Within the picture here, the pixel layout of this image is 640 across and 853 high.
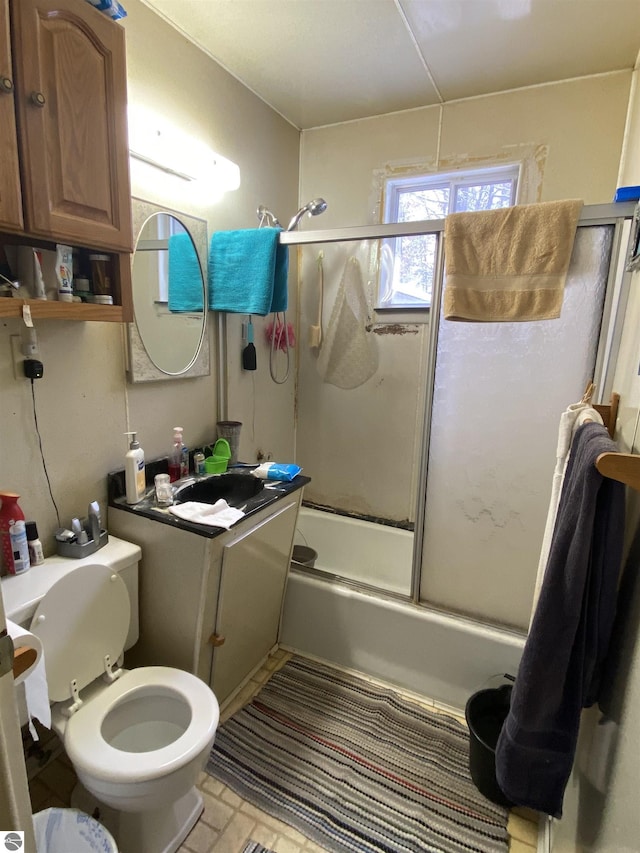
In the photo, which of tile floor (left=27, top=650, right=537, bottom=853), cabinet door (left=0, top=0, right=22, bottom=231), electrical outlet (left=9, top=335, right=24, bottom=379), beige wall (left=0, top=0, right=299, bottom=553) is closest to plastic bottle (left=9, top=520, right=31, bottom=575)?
beige wall (left=0, top=0, right=299, bottom=553)

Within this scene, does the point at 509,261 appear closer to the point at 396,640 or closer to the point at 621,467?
the point at 621,467

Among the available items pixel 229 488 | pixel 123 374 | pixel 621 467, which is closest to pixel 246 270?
pixel 123 374

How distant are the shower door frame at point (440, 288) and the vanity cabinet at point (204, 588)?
581mm

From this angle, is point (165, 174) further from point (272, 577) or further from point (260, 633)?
point (260, 633)

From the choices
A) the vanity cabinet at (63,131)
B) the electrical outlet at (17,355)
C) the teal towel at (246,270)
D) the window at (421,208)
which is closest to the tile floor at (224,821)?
the electrical outlet at (17,355)

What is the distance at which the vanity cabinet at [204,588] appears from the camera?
1.49 metres

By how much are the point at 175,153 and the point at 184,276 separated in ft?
1.46

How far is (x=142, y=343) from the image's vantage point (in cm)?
171

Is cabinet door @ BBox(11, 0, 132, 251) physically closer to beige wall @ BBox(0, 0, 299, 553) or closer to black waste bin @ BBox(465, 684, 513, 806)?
beige wall @ BBox(0, 0, 299, 553)

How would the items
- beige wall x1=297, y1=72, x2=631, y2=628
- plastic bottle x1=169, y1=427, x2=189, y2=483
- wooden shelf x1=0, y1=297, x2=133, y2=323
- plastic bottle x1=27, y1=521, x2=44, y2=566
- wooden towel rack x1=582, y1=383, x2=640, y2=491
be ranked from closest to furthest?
1. wooden towel rack x1=582, y1=383, x2=640, y2=491
2. wooden shelf x1=0, y1=297, x2=133, y2=323
3. plastic bottle x1=27, y1=521, x2=44, y2=566
4. plastic bottle x1=169, y1=427, x2=189, y2=483
5. beige wall x1=297, y1=72, x2=631, y2=628

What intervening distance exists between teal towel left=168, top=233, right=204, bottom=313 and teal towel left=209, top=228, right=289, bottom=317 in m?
0.06

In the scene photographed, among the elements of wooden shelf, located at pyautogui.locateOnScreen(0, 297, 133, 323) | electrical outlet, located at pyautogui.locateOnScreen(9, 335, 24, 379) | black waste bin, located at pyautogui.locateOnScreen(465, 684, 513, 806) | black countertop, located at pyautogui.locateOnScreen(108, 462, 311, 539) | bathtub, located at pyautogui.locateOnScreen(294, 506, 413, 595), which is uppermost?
wooden shelf, located at pyautogui.locateOnScreen(0, 297, 133, 323)

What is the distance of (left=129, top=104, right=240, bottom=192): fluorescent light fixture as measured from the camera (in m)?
1.56

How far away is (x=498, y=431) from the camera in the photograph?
1672mm
